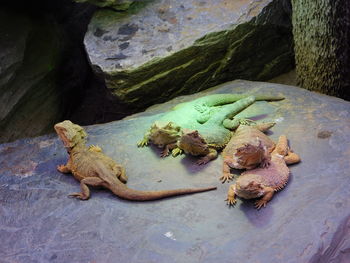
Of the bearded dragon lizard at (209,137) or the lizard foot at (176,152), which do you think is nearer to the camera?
the bearded dragon lizard at (209,137)

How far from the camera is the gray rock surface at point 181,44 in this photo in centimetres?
547

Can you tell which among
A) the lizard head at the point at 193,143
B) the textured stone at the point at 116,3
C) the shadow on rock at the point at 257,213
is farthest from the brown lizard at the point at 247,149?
the textured stone at the point at 116,3

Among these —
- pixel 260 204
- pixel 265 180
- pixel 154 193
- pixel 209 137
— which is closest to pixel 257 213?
pixel 260 204

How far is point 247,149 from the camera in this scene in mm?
3490

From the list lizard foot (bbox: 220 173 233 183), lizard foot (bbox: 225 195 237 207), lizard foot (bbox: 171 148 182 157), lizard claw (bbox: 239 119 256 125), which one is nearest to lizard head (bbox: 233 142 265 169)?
lizard foot (bbox: 220 173 233 183)

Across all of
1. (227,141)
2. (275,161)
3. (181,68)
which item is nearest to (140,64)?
(181,68)

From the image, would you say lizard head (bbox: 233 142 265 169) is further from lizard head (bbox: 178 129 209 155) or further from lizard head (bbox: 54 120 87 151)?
lizard head (bbox: 54 120 87 151)

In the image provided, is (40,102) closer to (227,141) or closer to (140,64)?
(140,64)

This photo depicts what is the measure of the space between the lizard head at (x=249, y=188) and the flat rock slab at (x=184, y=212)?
0.34 ft

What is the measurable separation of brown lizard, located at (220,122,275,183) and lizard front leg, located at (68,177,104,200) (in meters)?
1.08

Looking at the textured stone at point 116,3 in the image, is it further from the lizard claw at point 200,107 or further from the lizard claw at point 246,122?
the lizard claw at point 246,122

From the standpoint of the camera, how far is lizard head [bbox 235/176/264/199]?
3.25m

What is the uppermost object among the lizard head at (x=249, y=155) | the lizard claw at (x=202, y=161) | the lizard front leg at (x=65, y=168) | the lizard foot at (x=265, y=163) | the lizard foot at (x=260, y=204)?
the lizard head at (x=249, y=155)

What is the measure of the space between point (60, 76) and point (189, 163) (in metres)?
3.48
